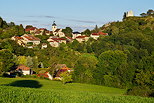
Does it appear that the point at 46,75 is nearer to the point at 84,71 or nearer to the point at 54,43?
the point at 84,71

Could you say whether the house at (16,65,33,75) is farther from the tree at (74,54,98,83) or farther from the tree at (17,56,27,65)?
the tree at (74,54,98,83)

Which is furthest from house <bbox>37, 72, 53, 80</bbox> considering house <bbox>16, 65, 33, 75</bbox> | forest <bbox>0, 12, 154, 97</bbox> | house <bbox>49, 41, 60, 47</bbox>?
house <bbox>49, 41, 60, 47</bbox>

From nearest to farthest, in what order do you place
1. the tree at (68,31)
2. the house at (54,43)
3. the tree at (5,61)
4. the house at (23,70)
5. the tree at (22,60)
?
the tree at (5,61)
the house at (23,70)
the tree at (22,60)
the house at (54,43)
the tree at (68,31)

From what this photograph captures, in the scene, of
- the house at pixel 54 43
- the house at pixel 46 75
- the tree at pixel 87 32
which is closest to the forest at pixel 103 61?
the house at pixel 46 75

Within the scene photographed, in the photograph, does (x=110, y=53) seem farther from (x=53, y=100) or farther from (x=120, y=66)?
(x=53, y=100)

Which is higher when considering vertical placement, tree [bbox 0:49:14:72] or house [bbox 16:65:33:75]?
tree [bbox 0:49:14:72]

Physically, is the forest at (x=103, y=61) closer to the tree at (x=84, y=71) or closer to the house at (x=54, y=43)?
the tree at (x=84, y=71)

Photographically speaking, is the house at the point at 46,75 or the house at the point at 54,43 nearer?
the house at the point at 46,75

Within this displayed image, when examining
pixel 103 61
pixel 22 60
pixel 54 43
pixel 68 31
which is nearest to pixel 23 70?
pixel 22 60

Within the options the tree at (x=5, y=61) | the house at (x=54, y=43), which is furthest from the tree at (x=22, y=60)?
the house at (x=54, y=43)

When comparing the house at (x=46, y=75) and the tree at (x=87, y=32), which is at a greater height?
the tree at (x=87, y=32)

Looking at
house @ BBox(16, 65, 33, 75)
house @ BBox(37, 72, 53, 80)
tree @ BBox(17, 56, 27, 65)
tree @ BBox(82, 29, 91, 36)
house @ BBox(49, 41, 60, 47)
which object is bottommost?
house @ BBox(37, 72, 53, 80)

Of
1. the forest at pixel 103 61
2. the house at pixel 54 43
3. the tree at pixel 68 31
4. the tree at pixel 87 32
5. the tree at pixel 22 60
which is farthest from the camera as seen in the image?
the tree at pixel 68 31

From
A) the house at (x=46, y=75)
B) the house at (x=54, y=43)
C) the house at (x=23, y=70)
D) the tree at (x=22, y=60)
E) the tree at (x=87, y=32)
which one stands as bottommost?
the house at (x=46, y=75)
